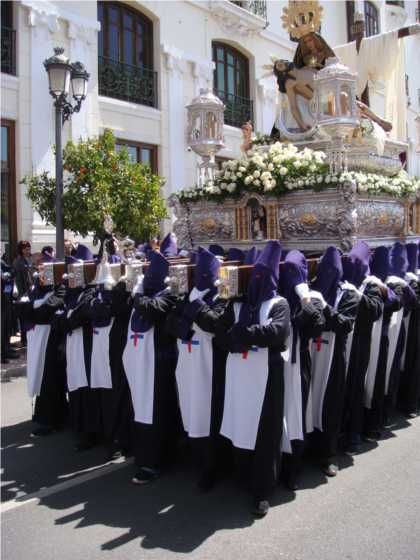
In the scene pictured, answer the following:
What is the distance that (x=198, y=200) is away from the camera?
25.1 ft

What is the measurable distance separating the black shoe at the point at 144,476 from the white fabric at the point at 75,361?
113cm

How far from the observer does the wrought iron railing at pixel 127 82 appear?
45.3 ft

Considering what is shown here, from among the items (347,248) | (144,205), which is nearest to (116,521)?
(347,248)

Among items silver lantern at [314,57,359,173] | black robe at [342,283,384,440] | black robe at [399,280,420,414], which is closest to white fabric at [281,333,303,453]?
black robe at [342,283,384,440]

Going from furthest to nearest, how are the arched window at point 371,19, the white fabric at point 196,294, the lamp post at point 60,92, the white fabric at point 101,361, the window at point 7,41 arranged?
the arched window at point 371,19, the window at point 7,41, the lamp post at point 60,92, the white fabric at point 101,361, the white fabric at point 196,294

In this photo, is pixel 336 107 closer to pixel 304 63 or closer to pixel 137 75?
pixel 304 63

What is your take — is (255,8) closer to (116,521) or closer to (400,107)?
(400,107)

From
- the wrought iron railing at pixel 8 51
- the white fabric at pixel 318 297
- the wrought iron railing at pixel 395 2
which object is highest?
the wrought iron railing at pixel 395 2

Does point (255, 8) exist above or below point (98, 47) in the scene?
above

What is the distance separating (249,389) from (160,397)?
864mm

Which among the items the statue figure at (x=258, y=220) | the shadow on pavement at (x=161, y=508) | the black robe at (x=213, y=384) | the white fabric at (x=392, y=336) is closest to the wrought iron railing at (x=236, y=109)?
the statue figure at (x=258, y=220)

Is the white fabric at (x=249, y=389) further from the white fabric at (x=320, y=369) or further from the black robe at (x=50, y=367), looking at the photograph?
the black robe at (x=50, y=367)

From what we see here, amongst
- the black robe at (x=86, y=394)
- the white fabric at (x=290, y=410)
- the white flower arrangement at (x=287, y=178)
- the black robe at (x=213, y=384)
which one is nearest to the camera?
the white fabric at (x=290, y=410)

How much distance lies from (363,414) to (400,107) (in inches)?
226
